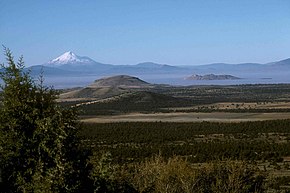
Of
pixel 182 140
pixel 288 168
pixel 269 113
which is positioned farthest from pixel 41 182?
pixel 269 113

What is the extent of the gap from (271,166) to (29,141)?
2793 cm

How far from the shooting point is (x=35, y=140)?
43.6ft

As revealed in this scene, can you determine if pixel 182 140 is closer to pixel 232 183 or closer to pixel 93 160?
pixel 232 183

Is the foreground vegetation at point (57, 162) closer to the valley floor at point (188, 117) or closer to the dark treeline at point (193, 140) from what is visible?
the dark treeline at point (193, 140)

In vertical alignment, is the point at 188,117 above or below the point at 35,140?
below

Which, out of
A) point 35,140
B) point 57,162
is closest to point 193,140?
point 35,140

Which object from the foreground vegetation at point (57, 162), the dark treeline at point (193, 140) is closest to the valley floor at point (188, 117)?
the dark treeline at point (193, 140)

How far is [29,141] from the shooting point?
13352mm

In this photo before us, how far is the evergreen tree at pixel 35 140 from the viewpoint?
1243 cm

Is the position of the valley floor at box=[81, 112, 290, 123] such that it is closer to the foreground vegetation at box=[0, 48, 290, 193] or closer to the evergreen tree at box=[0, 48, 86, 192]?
the foreground vegetation at box=[0, 48, 290, 193]

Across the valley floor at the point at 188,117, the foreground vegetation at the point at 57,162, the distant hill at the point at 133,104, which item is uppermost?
the foreground vegetation at the point at 57,162

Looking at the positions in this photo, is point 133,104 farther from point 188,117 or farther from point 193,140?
point 193,140

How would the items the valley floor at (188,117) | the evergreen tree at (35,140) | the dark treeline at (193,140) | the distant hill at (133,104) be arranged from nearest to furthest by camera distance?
the evergreen tree at (35,140) → the dark treeline at (193,140) → the valley floor at (188,117) → the distant hill at (133,104)

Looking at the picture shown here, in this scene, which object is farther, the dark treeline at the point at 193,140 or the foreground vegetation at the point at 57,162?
the dark treeline at the point at 193,140
